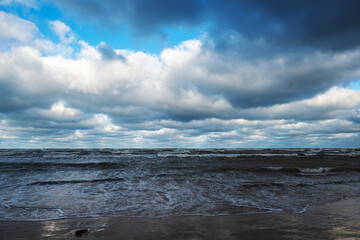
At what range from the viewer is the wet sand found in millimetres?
3869

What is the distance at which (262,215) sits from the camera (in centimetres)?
523

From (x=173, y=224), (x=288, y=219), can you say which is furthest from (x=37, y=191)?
(x=288, y=219)

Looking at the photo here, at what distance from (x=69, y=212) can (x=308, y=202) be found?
7447 mm

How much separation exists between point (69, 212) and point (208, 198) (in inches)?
173

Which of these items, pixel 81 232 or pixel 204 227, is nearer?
pixel 81 232

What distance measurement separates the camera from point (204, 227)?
14.3 ft

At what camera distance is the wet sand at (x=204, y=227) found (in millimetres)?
3869

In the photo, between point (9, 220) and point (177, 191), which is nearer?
point (9, 220)

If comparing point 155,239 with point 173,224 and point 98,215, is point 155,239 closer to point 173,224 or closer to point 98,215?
point 173,224

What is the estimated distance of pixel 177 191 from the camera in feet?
27.3

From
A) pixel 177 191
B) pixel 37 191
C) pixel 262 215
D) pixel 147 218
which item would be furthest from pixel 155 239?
pixel 37 191

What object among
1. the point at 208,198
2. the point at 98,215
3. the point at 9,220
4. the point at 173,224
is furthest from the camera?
the point at 208,198

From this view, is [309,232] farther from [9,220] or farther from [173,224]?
[9,220]

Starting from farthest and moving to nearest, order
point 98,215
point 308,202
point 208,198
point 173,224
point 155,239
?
point 208,198, point 308,202, point 98,215, point 173,224, point 155,239
